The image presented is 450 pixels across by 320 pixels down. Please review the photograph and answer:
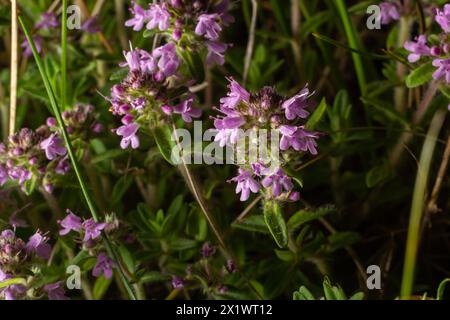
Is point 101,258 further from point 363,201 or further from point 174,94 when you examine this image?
point 363,201

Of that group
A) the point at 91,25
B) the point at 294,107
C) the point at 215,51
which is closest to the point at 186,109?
the point at 215,51

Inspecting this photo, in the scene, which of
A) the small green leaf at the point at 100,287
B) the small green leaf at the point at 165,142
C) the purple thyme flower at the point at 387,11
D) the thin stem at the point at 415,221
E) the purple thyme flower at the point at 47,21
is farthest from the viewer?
the purple thyme flower at the point at 47,21

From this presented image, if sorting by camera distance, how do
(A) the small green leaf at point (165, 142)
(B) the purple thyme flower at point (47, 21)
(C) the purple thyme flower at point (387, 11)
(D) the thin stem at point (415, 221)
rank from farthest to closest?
1. (B) the purple thyme flower at point (47, 21)
2. (C) the purple thyme flower at point (387, 11)
3. (A) the small green leaf at point (165, 142)
4. (D) the thin stem at point (415, 221)

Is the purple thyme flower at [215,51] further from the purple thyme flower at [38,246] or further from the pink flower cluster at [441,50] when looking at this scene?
the purple thyme flower at [38,246]

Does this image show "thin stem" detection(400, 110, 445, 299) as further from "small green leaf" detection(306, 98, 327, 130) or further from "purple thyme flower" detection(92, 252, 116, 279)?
"purple thyme flower" detection(92, 252, 116, 279)

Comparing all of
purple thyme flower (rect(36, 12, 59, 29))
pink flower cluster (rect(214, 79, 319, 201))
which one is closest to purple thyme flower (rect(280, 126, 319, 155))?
pink flower cluster (rect(214, 79, 319, 201))

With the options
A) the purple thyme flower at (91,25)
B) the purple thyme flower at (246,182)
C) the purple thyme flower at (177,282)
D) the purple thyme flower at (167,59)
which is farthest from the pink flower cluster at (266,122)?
the purple thyme flower at (91,25)

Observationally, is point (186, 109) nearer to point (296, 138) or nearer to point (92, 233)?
point (296, 138)
